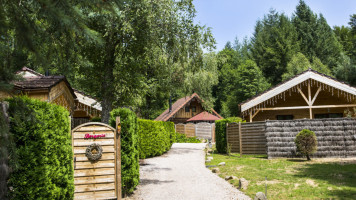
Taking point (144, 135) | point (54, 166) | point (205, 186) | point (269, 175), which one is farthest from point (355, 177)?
point (144, 135)

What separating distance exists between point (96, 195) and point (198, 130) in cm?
2921

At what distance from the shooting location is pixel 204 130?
3672cm

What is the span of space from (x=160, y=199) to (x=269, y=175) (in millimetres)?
4331

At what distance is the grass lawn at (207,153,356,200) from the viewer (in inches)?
314

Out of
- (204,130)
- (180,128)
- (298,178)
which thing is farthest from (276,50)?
(298,178)

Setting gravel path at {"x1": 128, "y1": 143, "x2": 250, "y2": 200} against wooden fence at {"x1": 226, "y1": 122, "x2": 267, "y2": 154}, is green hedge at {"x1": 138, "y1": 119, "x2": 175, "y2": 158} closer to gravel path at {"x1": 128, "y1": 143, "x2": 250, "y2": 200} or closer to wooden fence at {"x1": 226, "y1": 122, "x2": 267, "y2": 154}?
gravel path at {"x1": 128, "y1": 143, "x2": 250, "y2": 200}

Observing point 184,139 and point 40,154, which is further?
point 184,139

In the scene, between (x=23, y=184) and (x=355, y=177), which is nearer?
(x=23, y=184)

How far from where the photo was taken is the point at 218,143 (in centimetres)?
2034

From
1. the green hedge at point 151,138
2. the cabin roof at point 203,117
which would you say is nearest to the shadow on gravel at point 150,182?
the green hedge at point 151,138

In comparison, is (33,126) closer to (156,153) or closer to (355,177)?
(355,177)

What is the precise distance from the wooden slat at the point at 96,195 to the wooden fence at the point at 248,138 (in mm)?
10021

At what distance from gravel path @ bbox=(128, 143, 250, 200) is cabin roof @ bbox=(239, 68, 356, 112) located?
8.05 meters

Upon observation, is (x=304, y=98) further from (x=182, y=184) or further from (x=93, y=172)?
(x=93, y=172)
